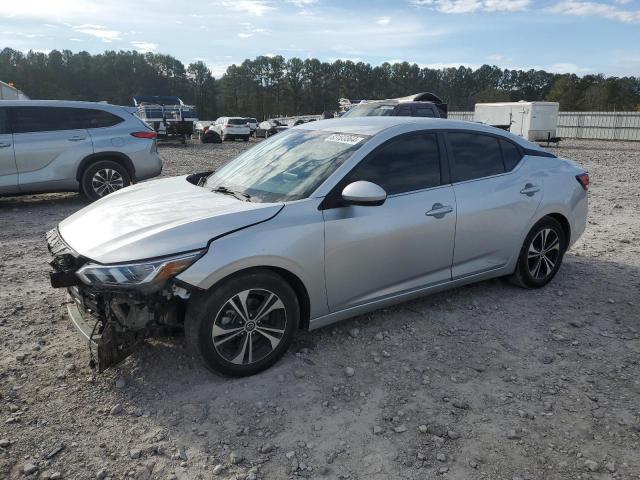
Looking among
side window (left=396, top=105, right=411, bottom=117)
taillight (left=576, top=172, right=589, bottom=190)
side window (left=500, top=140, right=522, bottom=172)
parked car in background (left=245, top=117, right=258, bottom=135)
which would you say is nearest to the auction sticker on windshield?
side window (left=500, top=140, right=522, bottom=172)

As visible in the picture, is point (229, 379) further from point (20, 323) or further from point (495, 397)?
point (20, 323)

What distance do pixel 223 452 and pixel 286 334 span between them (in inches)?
36.1

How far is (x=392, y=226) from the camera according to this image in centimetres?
365

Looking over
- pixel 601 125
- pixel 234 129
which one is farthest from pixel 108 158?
pixel 601 125

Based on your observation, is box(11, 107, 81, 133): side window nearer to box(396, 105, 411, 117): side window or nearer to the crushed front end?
the crushed front end

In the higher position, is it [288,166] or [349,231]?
[288,166]

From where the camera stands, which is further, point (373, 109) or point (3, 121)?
point (373, 109)

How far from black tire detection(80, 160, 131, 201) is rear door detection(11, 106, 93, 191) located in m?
0.21

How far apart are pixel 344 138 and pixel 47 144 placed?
628 cm

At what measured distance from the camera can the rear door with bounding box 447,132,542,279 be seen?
412 cm

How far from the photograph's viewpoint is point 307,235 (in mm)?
3285

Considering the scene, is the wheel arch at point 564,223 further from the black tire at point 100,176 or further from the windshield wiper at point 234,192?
the black tire at point 100,176

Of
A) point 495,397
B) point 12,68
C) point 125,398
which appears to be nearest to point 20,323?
point 125,398

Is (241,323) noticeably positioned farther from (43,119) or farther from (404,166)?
(43,119)
